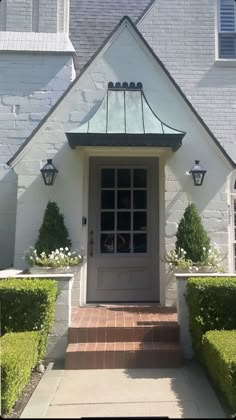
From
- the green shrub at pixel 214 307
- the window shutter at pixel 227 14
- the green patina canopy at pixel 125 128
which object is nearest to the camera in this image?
the green shrub at pixel 214 307

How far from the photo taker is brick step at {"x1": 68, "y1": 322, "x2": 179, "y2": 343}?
193 inches

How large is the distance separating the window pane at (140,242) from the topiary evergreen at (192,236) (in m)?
0.82

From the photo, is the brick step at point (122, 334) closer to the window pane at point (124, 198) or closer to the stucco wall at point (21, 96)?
the window pane at point (124, 198)

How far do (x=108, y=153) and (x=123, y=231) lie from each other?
1505 mm

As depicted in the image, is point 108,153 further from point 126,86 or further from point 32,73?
point 32,73

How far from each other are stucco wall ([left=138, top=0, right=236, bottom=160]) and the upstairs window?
19cm

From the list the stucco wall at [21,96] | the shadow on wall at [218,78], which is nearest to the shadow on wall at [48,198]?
the stucco wall at [21,96]

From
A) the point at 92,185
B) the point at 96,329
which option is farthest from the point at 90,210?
the point at 96,329

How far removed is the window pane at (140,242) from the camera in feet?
22.3

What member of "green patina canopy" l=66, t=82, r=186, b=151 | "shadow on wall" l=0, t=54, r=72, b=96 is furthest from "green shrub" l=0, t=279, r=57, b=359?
"shadow on wall" l=0, t=54, r=72, b=96

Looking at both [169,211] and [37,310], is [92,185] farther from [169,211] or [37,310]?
[37,310]

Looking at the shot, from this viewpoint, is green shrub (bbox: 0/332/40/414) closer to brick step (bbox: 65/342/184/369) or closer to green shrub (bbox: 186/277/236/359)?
brick step (bbox: 65/342/184/369)

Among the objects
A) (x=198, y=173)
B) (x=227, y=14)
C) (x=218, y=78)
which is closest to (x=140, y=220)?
(x=198, y=173)

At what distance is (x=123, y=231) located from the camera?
6836mm
